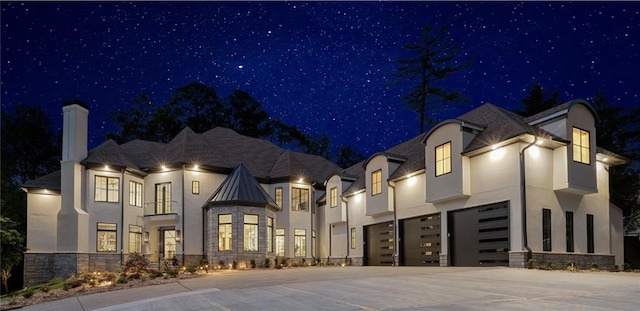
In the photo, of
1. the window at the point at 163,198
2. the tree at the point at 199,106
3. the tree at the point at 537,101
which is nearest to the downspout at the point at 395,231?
the window at the point at 163,198

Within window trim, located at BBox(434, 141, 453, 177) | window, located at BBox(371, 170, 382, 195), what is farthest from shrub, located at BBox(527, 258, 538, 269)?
window, located at BBox(371, 170, 382, 195)

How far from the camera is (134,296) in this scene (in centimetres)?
1349

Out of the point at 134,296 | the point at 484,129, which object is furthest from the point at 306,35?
the point at 134,296

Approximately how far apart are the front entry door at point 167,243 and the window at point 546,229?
1909 centimetres

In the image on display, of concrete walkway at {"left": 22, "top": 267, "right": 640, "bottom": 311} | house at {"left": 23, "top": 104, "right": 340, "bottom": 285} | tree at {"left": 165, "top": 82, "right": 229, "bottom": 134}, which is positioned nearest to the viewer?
concrete walkway at {"left": 22, "top": 267, "right": 640, "bottom": 311}

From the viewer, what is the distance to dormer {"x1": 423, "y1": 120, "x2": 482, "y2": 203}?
762 inches

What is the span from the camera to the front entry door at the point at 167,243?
2903cm

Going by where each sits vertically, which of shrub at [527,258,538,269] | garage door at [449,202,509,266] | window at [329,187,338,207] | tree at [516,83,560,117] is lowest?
shrub at [527,258,538,269]

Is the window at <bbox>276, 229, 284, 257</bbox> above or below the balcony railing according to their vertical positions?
below

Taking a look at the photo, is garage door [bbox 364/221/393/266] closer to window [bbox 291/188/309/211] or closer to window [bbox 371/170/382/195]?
window [bbox 371/170/382/195]

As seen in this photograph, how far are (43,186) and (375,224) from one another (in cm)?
1725

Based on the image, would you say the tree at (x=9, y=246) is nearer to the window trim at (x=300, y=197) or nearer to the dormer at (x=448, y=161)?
the window trim at (x=300, y=197)

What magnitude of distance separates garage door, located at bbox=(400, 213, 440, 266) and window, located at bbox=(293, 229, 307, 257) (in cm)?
973

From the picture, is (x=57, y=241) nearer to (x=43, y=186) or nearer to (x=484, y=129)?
(x=43, y=186)
